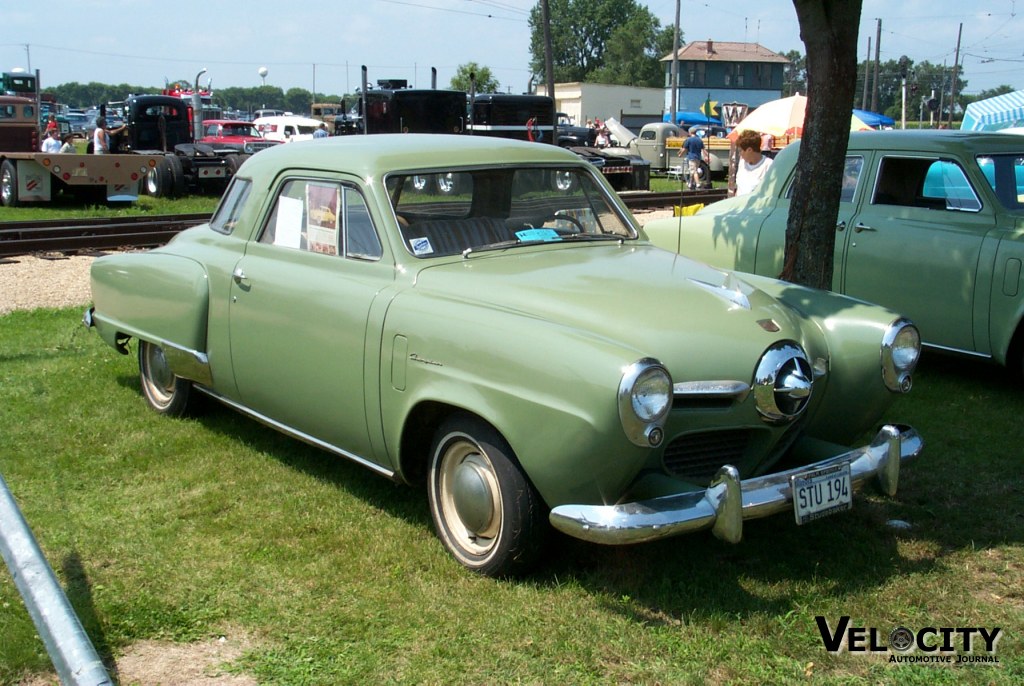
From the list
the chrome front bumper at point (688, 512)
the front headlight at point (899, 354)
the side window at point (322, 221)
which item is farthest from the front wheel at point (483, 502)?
the front headlight at point (899, 354)

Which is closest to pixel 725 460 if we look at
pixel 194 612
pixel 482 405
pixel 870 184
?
pixel 482 405

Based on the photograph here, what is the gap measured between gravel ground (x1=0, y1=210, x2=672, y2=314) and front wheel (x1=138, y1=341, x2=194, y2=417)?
387cm

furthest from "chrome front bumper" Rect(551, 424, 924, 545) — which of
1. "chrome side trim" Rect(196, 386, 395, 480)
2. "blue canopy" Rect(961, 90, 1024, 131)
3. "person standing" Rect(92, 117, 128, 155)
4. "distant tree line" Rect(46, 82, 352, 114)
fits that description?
"distant tree line" Rect(46, 82, 352, 114)

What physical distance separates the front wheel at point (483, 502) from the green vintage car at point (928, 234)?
8.49ft

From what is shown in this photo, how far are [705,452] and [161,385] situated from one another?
359 centimetres

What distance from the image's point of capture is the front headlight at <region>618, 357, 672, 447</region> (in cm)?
336

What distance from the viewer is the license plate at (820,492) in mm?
3656

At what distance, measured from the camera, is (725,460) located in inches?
154

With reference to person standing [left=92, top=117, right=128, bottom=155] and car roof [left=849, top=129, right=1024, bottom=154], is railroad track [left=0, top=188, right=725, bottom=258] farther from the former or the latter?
car roof [left=849, top=129, right=1024, bottom=154]

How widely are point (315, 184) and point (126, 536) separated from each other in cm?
183

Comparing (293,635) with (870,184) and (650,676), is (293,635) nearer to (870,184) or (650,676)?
(650,676)

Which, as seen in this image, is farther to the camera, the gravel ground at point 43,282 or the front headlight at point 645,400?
the gravel ground at point 43,282

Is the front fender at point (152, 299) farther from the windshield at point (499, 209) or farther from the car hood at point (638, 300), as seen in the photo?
the car hood at point (638, 300)

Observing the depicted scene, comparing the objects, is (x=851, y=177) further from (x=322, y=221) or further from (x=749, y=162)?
(x=322, y=221)
